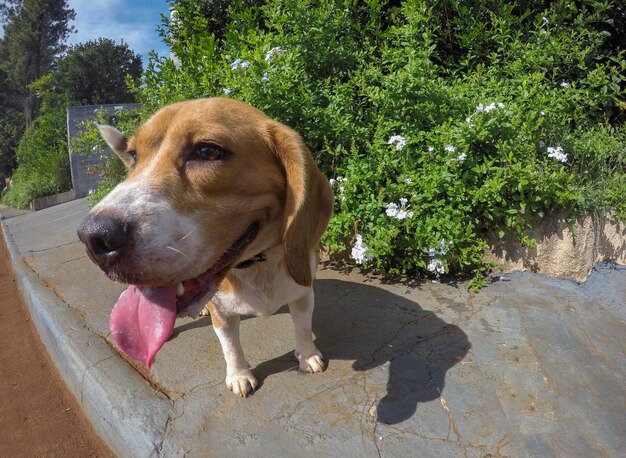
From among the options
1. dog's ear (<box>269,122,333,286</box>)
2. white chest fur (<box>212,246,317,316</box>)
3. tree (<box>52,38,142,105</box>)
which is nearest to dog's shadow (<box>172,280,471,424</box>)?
white chest fur (<box>212,246,317,316</box>)

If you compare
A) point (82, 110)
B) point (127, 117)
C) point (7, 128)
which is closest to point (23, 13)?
point (7, 128)

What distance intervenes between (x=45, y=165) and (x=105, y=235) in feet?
53.2

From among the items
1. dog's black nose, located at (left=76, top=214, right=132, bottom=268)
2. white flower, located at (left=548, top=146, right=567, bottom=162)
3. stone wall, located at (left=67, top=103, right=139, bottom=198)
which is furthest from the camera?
stone wall, located at (left=67, top=103, right=139, bottom=198)

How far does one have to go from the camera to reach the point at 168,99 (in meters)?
4.68

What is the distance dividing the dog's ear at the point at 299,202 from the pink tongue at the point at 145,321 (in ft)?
1.79

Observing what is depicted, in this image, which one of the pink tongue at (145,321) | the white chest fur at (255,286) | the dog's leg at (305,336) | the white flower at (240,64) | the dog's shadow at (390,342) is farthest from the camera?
the white flower at (240,64)

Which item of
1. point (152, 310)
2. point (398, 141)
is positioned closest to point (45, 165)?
point (398, 141)

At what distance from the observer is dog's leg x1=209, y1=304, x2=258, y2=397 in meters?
2.27

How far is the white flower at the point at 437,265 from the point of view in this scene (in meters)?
3.34

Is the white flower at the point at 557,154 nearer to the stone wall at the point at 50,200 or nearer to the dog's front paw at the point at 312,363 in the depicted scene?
the dog's front paw at the point at 312,363

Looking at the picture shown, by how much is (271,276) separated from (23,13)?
157 ft

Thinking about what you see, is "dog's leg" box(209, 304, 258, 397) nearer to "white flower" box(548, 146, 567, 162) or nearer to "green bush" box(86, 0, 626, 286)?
"green bush" box(86, 0, 626, 286)

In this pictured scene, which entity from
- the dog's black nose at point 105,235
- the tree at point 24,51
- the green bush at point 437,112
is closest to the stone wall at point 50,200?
the green bush at point 437,112

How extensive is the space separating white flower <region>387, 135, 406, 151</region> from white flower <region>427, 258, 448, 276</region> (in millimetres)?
1006
